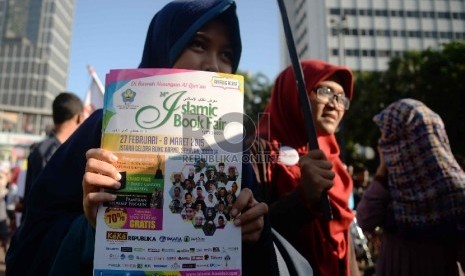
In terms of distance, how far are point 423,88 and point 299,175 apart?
830 inches

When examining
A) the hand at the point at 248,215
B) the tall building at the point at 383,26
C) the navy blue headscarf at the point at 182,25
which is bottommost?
the hand at the point at 248,215

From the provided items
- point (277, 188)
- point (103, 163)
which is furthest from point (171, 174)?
point (277, 188)

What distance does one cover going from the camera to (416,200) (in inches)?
76.5

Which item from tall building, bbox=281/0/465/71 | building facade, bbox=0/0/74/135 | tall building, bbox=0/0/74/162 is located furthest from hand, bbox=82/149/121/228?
building facade, bbox=0/0/74/135

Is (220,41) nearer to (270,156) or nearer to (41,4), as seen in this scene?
(270,156)

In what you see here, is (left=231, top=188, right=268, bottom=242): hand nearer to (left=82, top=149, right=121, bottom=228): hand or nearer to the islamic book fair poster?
the islamic book fair poster

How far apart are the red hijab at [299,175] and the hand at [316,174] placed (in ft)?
0.88

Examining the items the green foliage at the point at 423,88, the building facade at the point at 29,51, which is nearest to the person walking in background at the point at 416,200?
the green foliage at the point at 423,88

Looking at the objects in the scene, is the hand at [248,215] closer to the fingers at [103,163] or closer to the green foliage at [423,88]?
the fingers at [103,163]

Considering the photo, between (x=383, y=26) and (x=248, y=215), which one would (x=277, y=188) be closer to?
(x=248, y=215)

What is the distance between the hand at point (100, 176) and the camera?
2.84 ft

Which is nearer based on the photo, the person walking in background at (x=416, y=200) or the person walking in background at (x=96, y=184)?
the person walking in background at (x=96, y=184)

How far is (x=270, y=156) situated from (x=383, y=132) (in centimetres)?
89

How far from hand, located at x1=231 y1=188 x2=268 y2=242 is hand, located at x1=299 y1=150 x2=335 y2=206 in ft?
1.35
